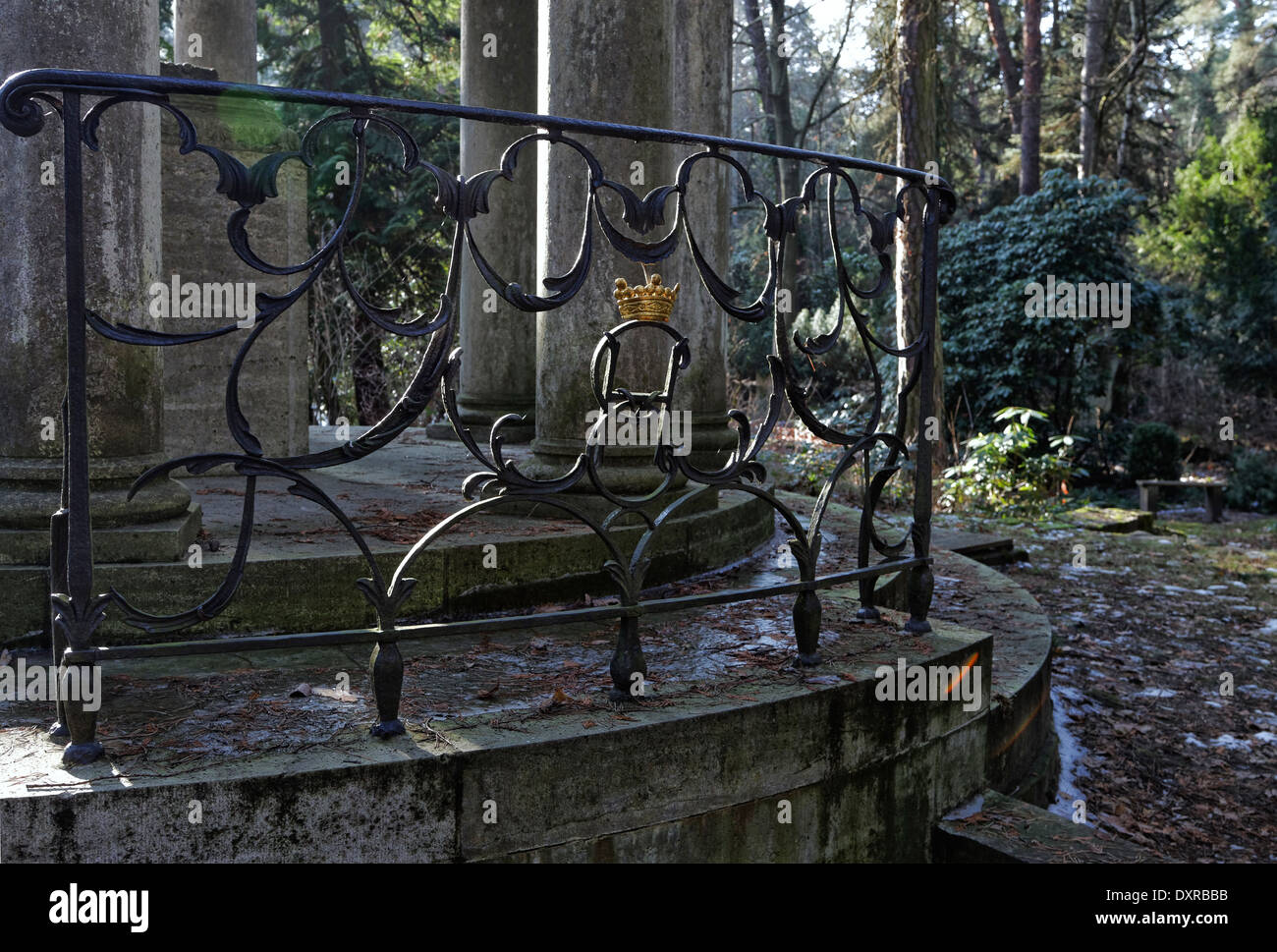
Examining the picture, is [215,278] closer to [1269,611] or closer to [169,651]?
[169,651]

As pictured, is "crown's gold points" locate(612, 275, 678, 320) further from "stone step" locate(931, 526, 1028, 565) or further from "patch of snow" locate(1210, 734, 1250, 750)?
"stone step" locate(931, 526, 1028, 565)

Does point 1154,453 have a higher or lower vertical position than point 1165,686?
higher

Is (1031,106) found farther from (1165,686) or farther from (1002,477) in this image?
(1165,686)

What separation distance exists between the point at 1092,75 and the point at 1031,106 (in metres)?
1.68

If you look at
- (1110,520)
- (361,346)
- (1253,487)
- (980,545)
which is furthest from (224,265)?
(1253,487)

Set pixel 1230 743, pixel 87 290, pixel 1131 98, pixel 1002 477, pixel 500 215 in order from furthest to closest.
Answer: pixel 1131 98
pixel 1002 477
pixel 500 215
pixel 1230 743
pixel 87 290

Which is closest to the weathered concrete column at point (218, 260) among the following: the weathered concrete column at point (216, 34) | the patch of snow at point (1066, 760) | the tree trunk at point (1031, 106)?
the weathered concrete column at point (216, 34)

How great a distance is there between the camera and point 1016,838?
3.27 m

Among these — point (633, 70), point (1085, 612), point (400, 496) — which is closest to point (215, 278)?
point (400, 496)

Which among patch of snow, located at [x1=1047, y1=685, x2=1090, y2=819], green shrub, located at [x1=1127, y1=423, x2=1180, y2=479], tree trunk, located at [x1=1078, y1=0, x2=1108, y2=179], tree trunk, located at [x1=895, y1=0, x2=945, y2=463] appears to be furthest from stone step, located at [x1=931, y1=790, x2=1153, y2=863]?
tree trunk, located at [x1=1078, y1=0, x2=1108, y2=179]

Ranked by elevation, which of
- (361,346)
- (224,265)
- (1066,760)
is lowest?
(1066,760)

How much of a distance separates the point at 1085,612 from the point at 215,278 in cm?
550

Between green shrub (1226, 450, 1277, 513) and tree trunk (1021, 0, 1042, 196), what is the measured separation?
5.69 m

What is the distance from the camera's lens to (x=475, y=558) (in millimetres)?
3773
